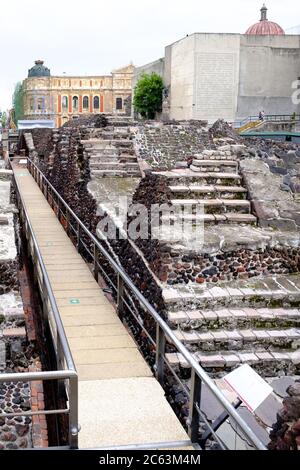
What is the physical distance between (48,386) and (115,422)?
1666 millimetres

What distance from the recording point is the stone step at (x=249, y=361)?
16.5ft

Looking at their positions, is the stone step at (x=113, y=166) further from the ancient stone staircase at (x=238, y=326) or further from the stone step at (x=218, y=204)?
the ancient stone staircase at (x=238, y=326)

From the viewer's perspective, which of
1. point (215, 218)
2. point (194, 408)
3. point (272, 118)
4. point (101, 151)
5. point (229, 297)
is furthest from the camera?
point (272, 118)

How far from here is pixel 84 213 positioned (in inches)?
406

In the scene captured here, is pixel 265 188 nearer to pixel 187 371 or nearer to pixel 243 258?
pixel 243 258

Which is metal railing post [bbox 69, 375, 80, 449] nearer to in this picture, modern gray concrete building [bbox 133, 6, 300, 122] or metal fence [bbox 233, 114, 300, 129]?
metal fence [bbox 233, 114, 300, 129]

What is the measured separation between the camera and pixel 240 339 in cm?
520

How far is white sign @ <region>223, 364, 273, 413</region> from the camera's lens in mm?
3162

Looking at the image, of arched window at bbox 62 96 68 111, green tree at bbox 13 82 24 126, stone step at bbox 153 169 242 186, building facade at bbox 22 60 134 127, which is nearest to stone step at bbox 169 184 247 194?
stone step at bbox 153 169 242 186

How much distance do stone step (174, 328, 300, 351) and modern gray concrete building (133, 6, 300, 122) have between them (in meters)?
28.8

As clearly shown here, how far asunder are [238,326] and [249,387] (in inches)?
83.2

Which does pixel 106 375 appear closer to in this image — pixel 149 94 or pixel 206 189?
pixel 206 189

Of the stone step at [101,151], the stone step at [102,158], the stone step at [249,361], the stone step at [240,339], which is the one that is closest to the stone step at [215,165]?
the stone step at [240,339]

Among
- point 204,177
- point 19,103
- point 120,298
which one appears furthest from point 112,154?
point 19,103
